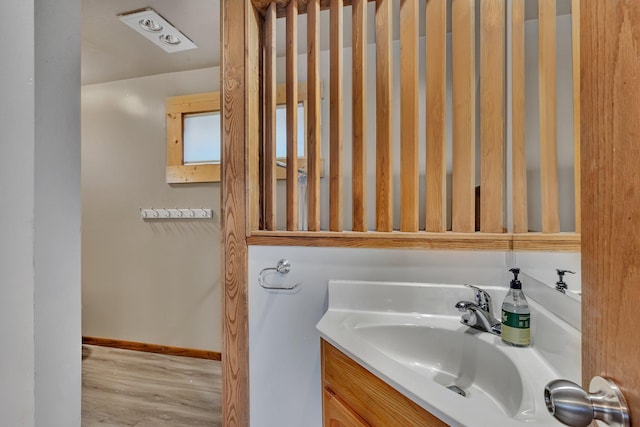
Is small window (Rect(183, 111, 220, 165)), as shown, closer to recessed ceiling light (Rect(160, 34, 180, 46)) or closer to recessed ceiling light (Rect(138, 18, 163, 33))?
recessed ceiling light (Rect(160, 34, 180, 46))

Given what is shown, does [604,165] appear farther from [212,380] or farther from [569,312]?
[212,380]

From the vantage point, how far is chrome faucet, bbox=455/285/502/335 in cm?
106

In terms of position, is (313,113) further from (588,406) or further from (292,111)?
(588,406)

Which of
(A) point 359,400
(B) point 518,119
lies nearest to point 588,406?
(A) point 359,400

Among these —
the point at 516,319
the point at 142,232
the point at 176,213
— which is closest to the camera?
the point at 516,319

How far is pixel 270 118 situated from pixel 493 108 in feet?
3.22

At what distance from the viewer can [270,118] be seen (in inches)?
59.1

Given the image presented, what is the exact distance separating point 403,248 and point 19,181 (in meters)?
→ 1.21

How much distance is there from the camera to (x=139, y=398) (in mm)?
2076

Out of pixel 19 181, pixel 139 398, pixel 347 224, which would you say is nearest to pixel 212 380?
pixel 139 398

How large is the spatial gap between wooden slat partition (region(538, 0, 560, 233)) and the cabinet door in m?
0.83

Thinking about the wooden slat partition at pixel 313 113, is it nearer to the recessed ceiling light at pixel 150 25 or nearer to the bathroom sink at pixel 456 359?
the bathroom sink at pixel 456 359

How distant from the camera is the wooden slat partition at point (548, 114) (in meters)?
0.96

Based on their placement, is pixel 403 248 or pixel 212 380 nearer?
pixel 403 248
